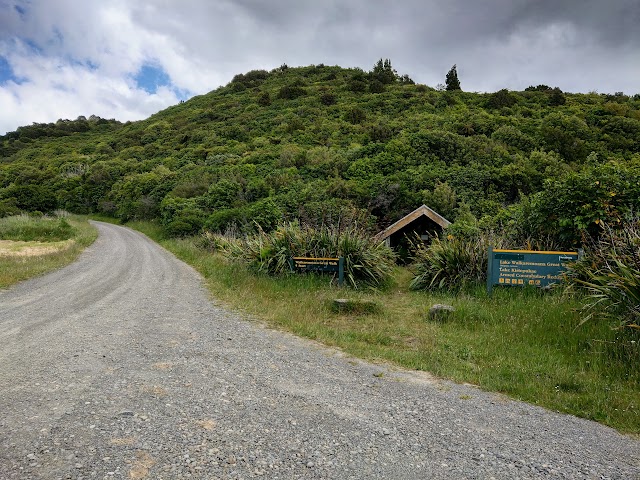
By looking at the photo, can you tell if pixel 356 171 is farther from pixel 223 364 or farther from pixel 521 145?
pixel 223 364

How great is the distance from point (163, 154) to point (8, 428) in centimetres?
5725

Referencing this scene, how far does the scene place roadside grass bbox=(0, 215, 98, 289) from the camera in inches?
531

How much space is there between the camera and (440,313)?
27.2ft

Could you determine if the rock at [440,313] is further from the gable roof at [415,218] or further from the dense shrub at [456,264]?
the gable roof at [415,218]

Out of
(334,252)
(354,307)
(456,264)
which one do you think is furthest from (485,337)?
(334,252)

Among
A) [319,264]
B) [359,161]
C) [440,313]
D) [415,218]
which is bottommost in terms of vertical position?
[440,313]

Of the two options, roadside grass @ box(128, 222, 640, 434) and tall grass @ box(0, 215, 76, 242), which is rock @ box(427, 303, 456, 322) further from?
tall grass @ box(0, 215, 76, 242)

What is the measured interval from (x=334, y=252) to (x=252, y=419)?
8399mm

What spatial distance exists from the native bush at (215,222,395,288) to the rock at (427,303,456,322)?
3184mm

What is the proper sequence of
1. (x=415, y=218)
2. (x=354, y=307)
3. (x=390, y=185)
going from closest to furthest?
1. (x=354, y=307)
2. (x=415, y=218)
3. (x=390, y=185)

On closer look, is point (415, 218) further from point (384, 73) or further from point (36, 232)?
point (384, 73)

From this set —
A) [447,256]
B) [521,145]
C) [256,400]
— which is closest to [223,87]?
[521,145]

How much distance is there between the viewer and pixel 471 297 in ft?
32.6

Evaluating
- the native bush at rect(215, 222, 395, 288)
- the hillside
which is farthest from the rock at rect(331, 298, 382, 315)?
the hillside
